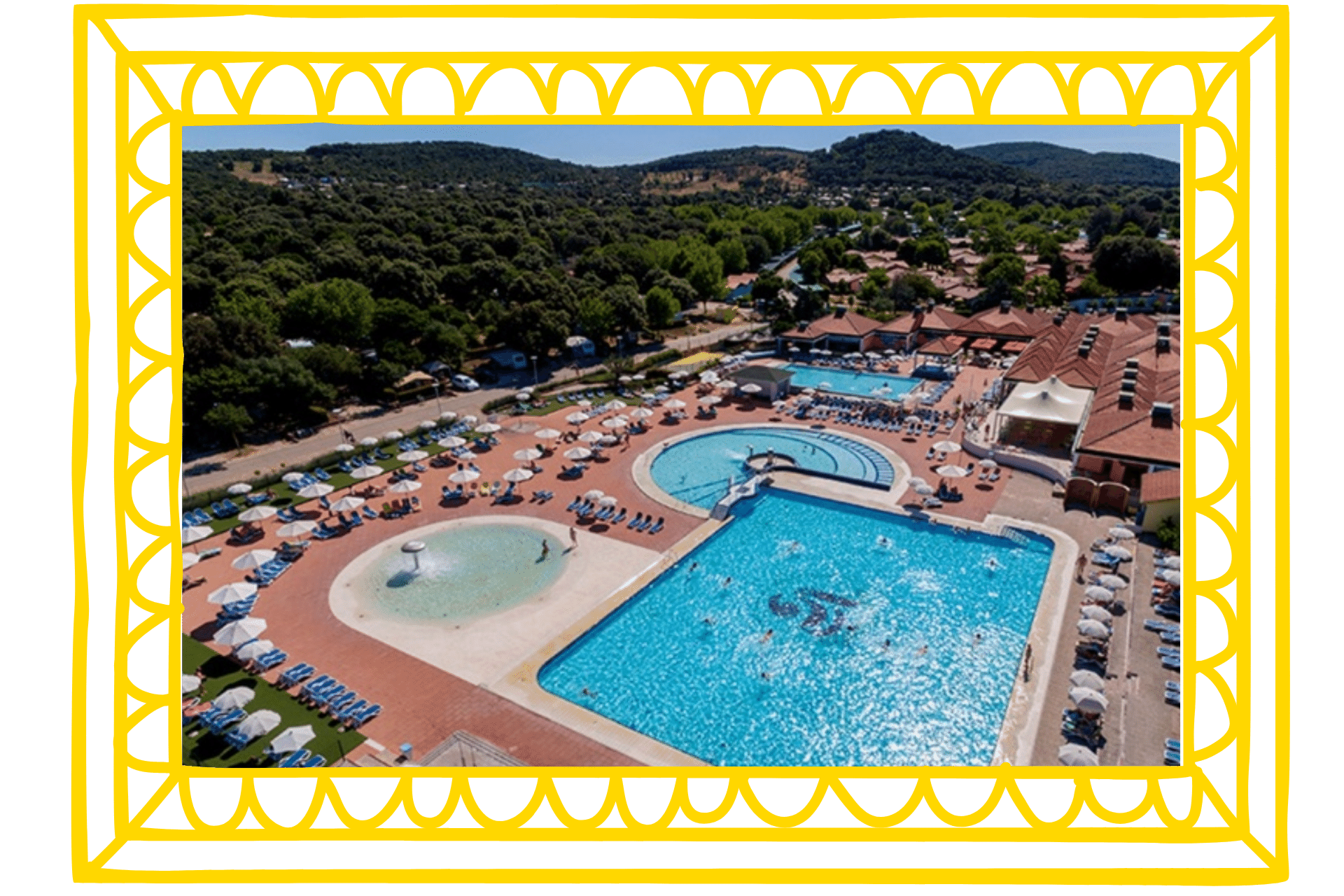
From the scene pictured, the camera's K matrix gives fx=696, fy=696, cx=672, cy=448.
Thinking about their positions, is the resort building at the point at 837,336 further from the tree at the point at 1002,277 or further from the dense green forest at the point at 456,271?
the tree at the point at 1002,277

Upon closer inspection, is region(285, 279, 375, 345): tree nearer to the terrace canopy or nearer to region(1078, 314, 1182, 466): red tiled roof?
the terrace canopy

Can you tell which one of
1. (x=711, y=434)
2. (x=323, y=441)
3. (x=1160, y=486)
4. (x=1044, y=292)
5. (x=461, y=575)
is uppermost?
(x=1044, y=292)

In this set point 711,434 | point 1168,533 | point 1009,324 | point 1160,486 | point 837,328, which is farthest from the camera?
point 837,328

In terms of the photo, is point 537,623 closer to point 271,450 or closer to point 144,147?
point 144,147

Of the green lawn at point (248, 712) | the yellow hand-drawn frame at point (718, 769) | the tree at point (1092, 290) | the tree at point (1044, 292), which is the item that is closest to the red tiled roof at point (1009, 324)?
the tree at point (1044, 292)

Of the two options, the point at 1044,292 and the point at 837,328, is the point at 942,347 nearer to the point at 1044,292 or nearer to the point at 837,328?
the point at 837,328

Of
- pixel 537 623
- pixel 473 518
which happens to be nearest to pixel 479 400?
pixel 473 518

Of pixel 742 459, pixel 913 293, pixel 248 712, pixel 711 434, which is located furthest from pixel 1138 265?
pixel 248 712
